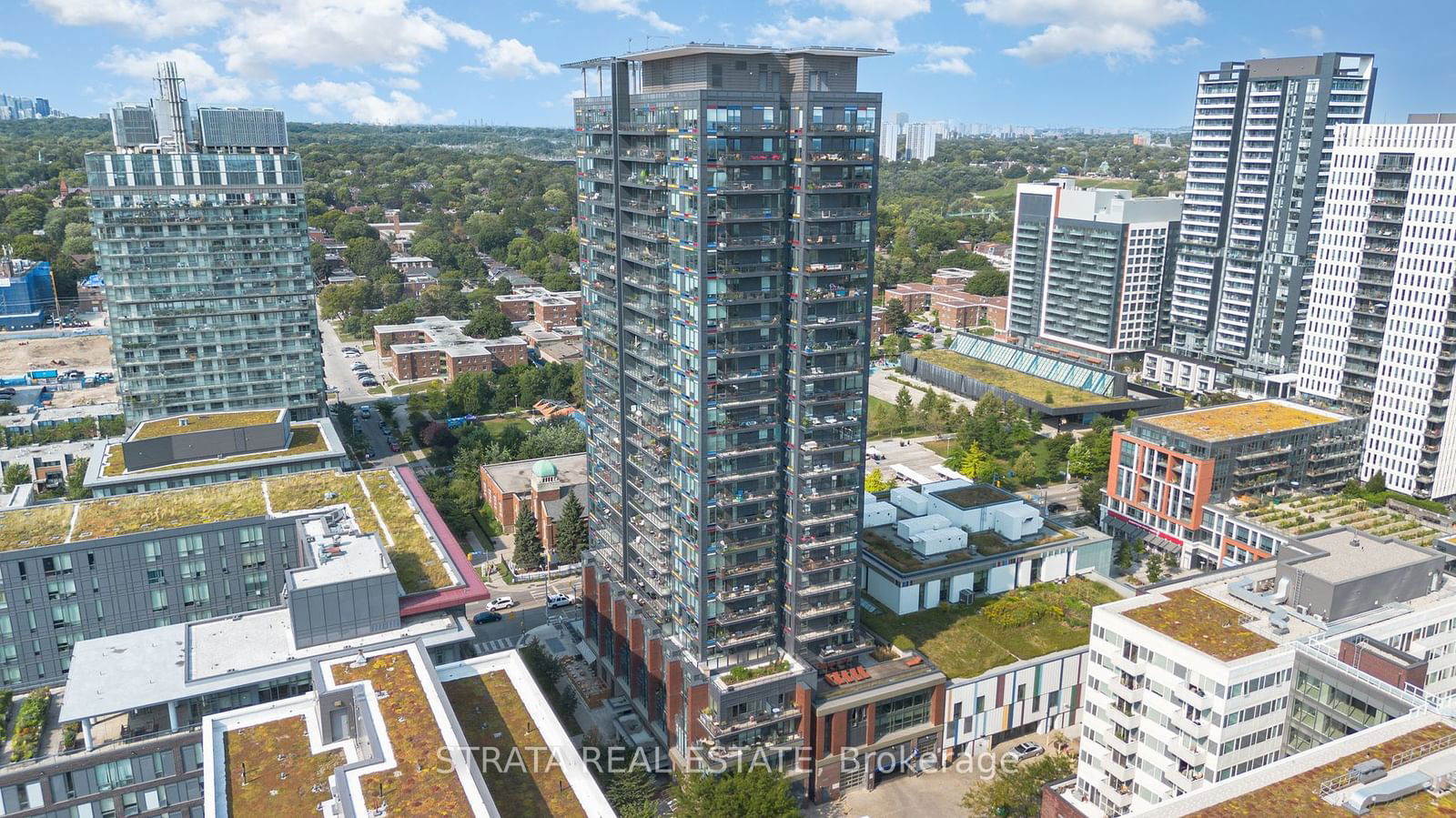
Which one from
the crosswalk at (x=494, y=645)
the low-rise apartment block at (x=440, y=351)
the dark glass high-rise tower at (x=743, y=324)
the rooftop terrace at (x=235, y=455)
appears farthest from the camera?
the low-rise apartment block at (x=440, y=351)

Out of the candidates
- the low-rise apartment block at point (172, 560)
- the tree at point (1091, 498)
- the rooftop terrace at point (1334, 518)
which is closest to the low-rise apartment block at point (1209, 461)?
the tree at point (1091, 498)

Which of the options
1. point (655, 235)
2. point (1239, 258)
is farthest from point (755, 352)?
point (1239, 258)

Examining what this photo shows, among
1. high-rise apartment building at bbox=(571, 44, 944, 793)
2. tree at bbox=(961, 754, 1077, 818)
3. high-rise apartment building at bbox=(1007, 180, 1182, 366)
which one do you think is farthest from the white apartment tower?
high-rise apartment building at bbox=(571, 44, 944, 793)

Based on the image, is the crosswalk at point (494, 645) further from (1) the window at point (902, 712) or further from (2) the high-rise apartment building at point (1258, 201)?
(2) the high-rise apartment building at point (1258, 201)

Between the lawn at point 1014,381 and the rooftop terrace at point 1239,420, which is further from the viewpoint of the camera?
the lawn at point 1014,381

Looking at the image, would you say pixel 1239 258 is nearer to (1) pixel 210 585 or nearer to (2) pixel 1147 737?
(2) pixel 1147 737

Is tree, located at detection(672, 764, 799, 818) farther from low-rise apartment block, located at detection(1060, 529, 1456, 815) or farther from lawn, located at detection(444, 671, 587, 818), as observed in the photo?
low-rise apartment block, located at detection(1060, 529, 1456, 815)
